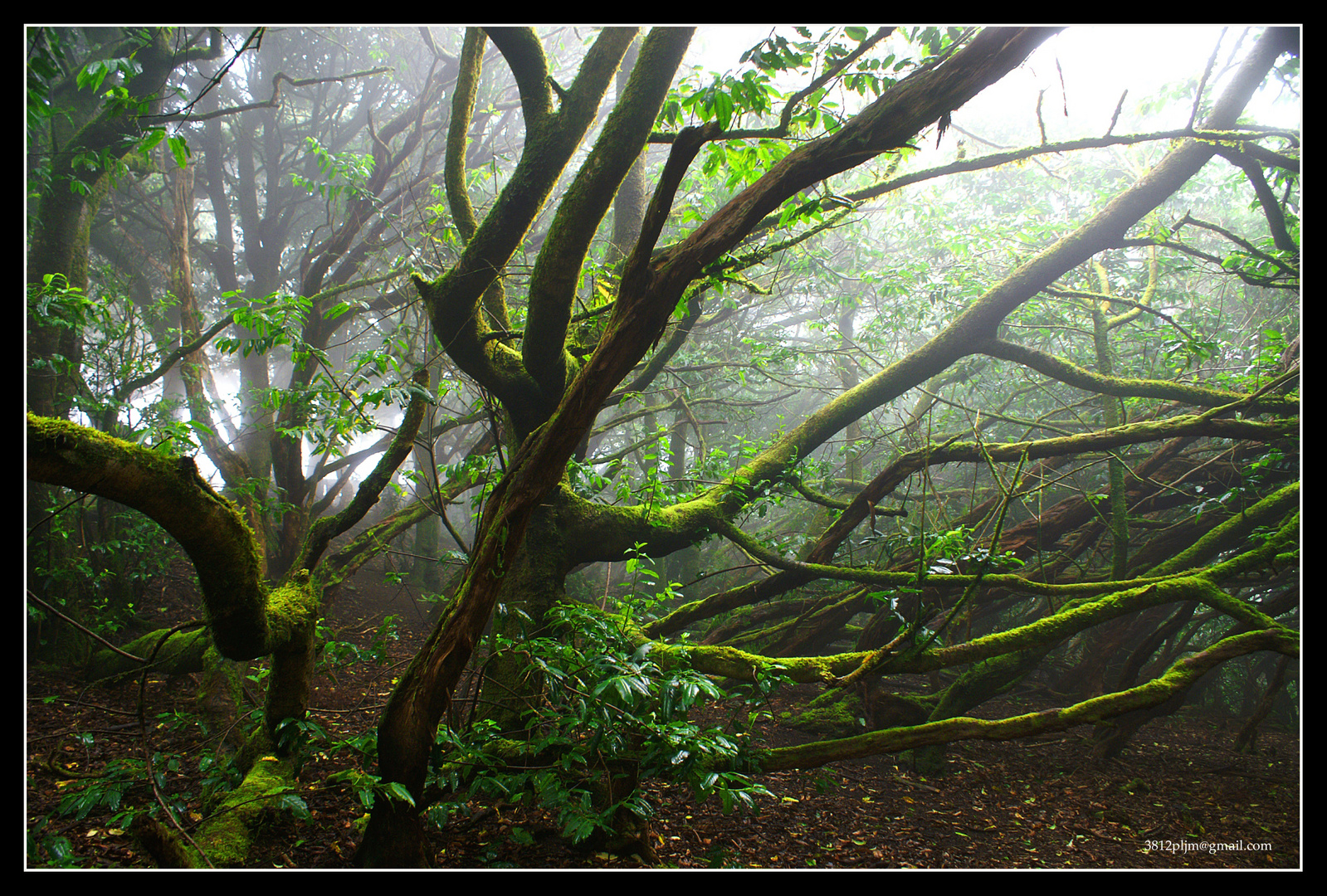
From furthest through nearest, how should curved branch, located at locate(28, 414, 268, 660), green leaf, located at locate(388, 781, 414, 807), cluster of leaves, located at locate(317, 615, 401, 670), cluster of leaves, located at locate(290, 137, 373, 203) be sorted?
1. cluster of leaves, located at locate(290, 137, 373, 203)
2. cluster of leaves, located at locate(317, 615, 401, 670)
3. green leaf, located at locate(388, 781, 414, 807)
4. curved branch, located at locate(28, 414, 268, 660)

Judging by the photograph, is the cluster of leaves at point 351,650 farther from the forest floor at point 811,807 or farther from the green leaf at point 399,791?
the green leaf at point 399,791

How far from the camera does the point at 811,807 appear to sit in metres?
3.60

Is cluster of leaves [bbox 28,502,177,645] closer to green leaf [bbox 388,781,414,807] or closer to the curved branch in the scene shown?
the curved branch

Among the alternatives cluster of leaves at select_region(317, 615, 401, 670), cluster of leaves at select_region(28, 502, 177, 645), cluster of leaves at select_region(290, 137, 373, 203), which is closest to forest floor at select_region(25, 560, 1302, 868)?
cluster of leaves at select_region(317, 615, 401, 670)

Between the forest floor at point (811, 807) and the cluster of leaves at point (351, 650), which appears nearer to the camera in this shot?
the forest floor at point (811, 807)

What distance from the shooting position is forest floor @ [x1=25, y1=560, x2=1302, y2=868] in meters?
2.47

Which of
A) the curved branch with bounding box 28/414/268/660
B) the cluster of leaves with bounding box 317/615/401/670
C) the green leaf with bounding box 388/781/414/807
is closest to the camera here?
the curved branch with bounding box 28/414/268/660

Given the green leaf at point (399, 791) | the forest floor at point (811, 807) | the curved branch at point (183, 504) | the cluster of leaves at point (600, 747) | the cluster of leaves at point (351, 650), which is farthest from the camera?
A: the cluster of leaves at point (351, 650)

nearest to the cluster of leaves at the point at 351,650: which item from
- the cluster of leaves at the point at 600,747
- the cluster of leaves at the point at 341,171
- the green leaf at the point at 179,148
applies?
the cluster of leaves at the point at 600,747

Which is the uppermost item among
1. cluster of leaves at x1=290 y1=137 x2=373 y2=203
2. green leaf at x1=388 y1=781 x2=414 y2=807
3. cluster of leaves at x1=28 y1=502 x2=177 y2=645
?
cluster of leaves at x1=290 y1=137 x2=373 y2=203

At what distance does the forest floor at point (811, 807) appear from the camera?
2.47 m

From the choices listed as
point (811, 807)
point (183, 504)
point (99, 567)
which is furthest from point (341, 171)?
point (811, 807)

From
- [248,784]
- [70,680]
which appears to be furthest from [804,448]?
[70,680]
